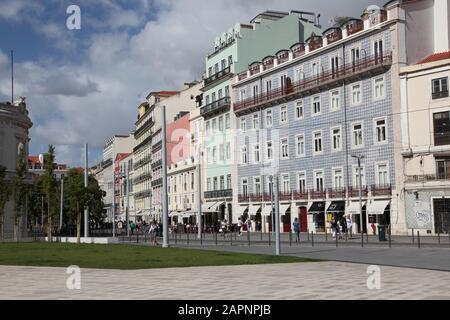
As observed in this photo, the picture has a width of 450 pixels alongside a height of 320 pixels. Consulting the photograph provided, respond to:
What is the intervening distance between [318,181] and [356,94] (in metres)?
8.81

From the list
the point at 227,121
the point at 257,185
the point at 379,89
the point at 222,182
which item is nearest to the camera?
the point at 379,89

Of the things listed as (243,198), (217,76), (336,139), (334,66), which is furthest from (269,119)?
(217,76)

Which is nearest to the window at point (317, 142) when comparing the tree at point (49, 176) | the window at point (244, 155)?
the window at point (244, 155)

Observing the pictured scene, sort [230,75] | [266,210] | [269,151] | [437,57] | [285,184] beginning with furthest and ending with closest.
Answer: [230,75] → [269,151] → [266,210] → [285,184] → [437,57]

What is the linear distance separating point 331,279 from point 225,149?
55528 millimetres

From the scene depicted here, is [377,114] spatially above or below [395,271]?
above

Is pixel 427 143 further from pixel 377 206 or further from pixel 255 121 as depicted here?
pixel 255 121

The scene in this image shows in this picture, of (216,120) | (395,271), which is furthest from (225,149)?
(395,271)

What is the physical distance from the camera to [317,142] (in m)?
57.7

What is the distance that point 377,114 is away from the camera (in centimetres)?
5050

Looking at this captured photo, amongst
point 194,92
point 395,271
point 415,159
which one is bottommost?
point 395,271

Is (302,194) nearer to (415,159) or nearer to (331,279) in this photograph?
(415,159)

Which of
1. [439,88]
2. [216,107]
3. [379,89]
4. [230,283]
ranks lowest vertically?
[230,283]
